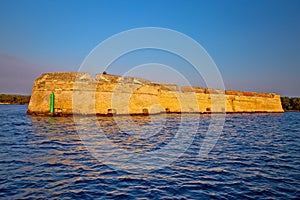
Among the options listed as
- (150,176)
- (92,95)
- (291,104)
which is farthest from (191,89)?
(291,104)

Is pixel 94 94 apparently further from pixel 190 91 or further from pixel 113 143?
pixel 190 91

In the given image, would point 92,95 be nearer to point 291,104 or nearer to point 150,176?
point 150,176

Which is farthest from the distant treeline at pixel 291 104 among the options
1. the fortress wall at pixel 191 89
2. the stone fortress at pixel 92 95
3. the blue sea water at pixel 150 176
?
the blue sea water at pixel 150 176

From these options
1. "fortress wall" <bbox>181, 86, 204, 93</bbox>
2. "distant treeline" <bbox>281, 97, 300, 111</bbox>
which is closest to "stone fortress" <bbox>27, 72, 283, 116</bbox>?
"fortress wall" <bbox>181, 86, 204, 93</bbox>

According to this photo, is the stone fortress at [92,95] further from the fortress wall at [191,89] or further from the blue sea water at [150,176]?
the blue sea water at [150,176]

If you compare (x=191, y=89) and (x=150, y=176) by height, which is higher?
(x=191, y=89)

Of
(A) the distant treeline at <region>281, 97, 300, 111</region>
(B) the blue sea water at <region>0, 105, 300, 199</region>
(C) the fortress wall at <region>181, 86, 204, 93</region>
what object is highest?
Result: (C) the fortress wall at <region>181, 86, 204, 93</region>

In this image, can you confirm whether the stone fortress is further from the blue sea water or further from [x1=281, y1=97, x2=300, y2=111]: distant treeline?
[x1=281, y1=97, x2=300, y2=111]: distant treeline

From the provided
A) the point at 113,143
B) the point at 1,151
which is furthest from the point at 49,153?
the point at 113,143

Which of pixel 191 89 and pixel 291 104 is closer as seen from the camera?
pixel 191 89

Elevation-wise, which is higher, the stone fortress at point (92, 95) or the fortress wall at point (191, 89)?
the fortress wall at point (191, 89)

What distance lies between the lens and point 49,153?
7.69 meters

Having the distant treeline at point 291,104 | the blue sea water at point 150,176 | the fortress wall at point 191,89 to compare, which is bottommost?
the blue sea water at point 150,176

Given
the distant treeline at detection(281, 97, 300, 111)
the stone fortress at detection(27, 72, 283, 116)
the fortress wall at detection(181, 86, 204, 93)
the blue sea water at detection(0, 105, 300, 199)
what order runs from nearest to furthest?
the blue sea water at detection(0, 105, 300, 199)
the stone fortress at detection(27, 72, 283, 116)
the fortress wall at detection(181, 86, 204, 93)
the distant treeline at detection(281, 97, 300, 111)
